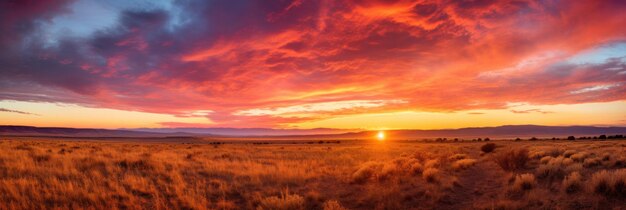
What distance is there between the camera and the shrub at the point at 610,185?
8797mm

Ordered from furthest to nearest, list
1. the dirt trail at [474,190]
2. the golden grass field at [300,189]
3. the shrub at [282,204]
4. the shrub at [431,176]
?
the shrub at [431,176] → the dirt trail at [474,190] → the shrub at [282,204] → the golden grass field at [300,189]

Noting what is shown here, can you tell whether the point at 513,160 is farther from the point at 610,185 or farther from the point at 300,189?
the point at 300,189

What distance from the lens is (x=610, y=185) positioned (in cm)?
895

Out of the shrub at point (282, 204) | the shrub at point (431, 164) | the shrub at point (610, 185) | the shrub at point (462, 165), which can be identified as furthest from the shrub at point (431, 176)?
the shrub at point (282, 204)

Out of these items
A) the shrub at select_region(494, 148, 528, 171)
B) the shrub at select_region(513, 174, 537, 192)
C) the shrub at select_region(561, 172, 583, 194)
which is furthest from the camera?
the shrub at select_region(494, 148, 528, 171)

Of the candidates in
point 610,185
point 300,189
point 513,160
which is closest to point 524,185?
point 610,185

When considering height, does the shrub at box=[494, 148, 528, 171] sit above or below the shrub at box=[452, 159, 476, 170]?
above

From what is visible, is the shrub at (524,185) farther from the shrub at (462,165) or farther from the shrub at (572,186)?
the shrub at (462,165)

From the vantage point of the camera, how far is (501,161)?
1655 cm

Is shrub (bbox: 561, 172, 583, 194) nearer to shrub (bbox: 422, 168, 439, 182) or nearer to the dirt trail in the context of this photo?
the dirt trail

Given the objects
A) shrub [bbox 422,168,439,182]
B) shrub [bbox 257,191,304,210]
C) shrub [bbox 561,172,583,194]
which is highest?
shrub [bbox 561,172,583,194]

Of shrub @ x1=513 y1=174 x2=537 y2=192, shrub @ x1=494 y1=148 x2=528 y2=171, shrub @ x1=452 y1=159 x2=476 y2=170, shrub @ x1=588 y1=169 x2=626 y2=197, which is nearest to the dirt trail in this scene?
shrub @ x1=513 y1=174 x2=537 y2=192

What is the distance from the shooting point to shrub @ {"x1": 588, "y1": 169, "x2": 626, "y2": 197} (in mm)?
8797

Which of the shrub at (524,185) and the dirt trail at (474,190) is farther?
the shrub at (524,185)
